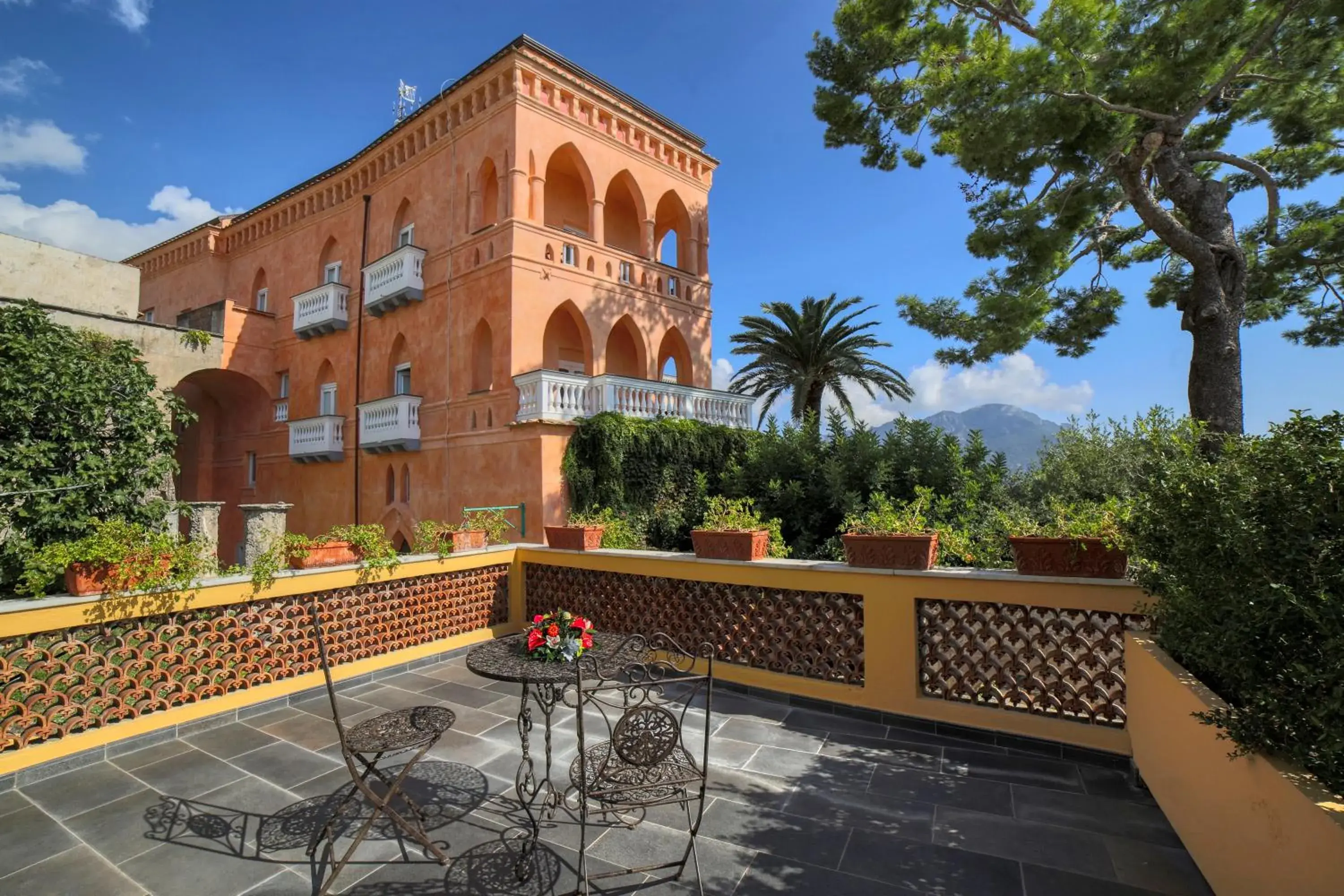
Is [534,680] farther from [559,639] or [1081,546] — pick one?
[1081,546]

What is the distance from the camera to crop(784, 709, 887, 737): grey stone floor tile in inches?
164

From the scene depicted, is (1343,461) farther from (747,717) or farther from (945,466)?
(945,466)

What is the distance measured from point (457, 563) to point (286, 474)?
12.6 m

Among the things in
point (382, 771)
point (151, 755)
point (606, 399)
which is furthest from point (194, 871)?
point (606, 399)

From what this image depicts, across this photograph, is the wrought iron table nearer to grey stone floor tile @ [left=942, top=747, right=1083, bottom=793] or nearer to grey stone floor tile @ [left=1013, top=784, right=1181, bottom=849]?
grey stone floor tile @ [left=942, top=747, right=1083, bottom=793]

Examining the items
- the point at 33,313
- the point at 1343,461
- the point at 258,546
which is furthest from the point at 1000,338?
the point at 33,313

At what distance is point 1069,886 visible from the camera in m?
2.39

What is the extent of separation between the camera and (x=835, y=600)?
4688mm

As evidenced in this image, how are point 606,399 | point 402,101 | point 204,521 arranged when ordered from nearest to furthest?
point 204,521
point 606,399
point 402,101

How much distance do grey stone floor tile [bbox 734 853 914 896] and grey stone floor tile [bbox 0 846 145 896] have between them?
262cm

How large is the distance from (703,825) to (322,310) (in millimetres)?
15818

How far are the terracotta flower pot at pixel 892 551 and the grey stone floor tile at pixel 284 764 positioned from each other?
3.93 m

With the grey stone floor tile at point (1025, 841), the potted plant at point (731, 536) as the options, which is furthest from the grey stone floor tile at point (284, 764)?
the grey stone floor tile at point (1025, 841)

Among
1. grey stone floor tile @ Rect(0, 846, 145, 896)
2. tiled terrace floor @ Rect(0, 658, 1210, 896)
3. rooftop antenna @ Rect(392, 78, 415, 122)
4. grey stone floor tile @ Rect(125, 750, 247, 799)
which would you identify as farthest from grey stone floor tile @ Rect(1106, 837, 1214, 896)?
rooftop antenna @ Rect(392, 78, 415, 122)
